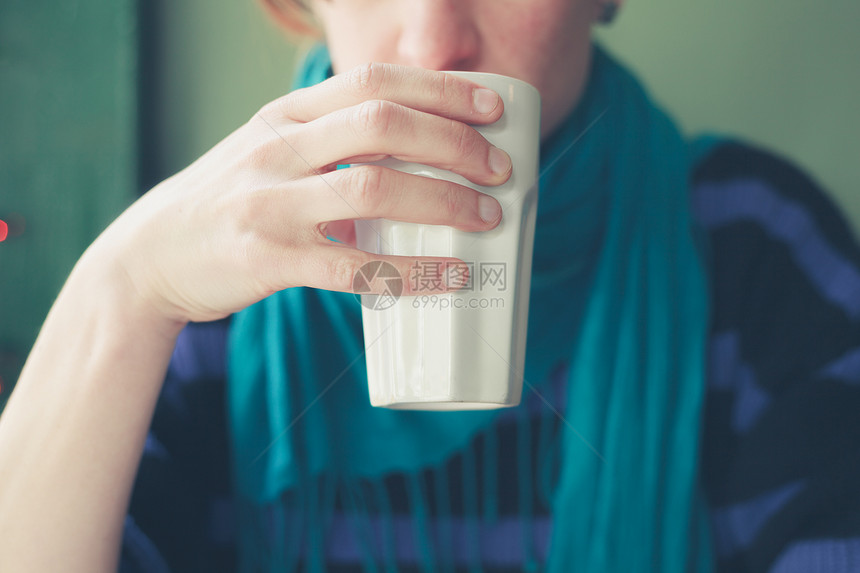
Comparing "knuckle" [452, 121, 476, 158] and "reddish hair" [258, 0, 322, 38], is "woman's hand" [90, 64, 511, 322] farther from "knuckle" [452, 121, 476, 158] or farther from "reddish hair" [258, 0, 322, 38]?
"reddish hair" [258, 0, 322, 38]

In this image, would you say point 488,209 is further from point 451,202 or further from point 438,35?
point 438,35

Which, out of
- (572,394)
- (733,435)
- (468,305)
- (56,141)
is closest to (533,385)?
(572,394)

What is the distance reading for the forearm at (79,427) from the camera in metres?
0.45

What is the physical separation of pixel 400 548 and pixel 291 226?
48cm

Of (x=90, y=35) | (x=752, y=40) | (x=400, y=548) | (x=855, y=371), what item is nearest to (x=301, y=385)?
(x=400, y=548)

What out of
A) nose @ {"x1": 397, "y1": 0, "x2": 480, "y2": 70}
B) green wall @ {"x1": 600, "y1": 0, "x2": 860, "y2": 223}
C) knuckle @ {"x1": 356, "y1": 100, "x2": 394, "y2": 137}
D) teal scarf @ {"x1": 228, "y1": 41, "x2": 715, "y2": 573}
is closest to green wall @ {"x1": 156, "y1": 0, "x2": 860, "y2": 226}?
green wall @ {"x1": 600, "y1": 0, "x2": 860, "y2": 223}

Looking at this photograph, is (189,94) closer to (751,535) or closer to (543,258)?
(543,258)

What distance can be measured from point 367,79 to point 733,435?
66 cm

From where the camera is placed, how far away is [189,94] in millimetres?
729

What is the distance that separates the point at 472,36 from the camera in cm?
48

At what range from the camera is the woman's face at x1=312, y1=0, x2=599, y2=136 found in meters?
0.46

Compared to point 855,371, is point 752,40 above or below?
above

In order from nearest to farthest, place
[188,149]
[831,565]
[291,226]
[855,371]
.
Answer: [291,226], [831,565], [855,371], [188,149]

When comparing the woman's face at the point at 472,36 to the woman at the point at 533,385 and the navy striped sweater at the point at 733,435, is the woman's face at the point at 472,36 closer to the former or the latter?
the woman at the point at 533,385
